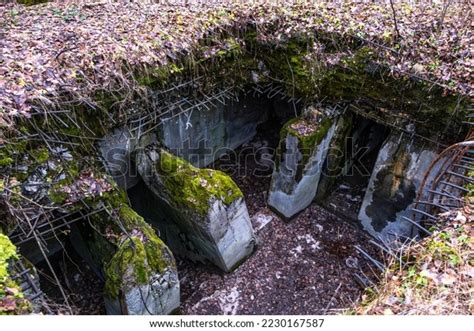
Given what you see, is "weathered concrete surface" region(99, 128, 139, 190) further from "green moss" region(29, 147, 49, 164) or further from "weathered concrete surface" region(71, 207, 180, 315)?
"weathered concrete surface" region(71, 207, 180, 315)

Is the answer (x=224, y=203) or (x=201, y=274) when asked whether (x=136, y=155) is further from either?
(x=201, y=274)

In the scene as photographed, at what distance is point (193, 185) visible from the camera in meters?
5.35

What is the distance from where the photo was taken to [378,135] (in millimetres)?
8070

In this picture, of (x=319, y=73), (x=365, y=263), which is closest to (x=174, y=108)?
(x=319, y=73)

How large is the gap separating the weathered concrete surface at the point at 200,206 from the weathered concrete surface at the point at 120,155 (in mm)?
385

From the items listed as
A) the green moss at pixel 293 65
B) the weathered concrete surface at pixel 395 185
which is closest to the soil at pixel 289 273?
the weathered concrete surface at pixel 395 185

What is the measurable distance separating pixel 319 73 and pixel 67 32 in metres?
4.57

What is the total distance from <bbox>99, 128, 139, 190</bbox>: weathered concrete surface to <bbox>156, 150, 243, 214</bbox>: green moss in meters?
0.83

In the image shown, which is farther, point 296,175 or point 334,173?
point 334,173

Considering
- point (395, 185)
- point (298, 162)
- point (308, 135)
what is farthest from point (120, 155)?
point (395, 185)

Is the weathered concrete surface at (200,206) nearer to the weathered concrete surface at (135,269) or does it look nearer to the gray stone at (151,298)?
the weathered concrete surface at (135,269)

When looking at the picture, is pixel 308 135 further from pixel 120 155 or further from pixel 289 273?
pixel 120 155

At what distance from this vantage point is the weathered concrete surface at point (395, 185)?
20.6 feet

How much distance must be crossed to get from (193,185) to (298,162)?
2316 mm
